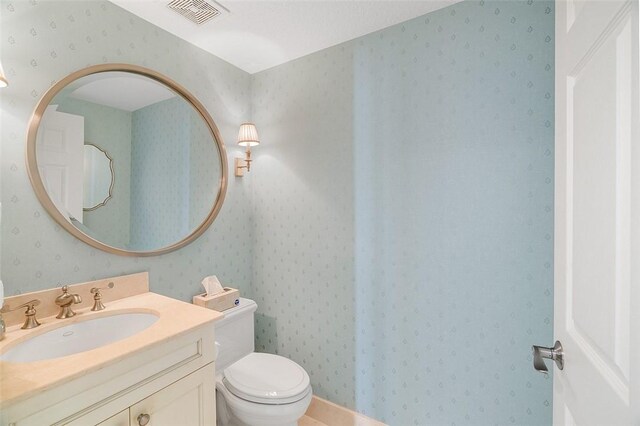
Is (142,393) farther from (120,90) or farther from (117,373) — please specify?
(120,90)

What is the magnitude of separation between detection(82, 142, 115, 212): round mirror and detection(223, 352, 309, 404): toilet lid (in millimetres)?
1064

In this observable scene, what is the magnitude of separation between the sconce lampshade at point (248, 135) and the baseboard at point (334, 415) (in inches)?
67.3

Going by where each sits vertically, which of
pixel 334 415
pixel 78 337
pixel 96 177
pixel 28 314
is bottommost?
pixel 334 415

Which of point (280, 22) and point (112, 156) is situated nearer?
point (112, 156)

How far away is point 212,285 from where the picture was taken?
181cm

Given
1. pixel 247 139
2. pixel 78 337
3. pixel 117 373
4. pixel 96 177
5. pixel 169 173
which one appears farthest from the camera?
Answer: pixel 247 139

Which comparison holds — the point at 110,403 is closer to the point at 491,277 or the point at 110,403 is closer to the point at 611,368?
the point at 611,368

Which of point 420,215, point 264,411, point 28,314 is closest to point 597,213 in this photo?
point 420,215

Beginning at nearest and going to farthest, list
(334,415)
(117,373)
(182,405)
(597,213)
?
1. (597,213)
2. (117,373)
3. (182,405)
4. (334,415)

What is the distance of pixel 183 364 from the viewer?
1.05m

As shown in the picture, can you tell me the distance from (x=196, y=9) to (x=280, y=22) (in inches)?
16.8

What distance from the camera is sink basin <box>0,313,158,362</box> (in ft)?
3.27

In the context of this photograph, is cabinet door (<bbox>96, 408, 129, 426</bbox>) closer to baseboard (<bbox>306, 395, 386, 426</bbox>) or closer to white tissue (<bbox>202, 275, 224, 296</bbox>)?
white tissue (<bbox>202, 275, 224, 296</bbox>)

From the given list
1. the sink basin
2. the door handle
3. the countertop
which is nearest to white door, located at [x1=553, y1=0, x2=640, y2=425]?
the door handle
